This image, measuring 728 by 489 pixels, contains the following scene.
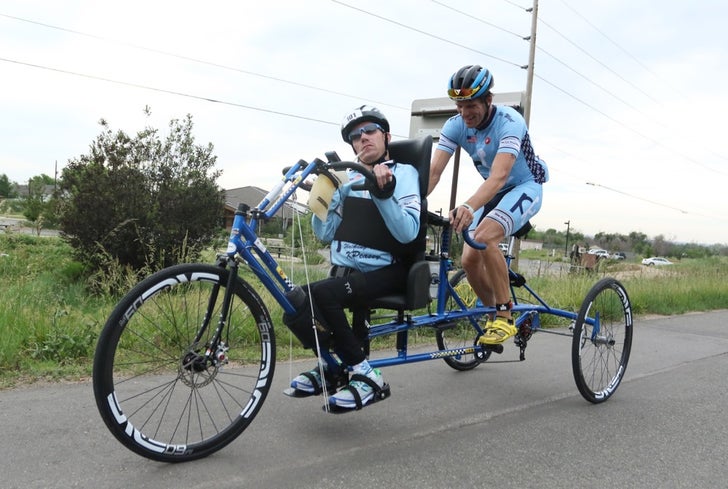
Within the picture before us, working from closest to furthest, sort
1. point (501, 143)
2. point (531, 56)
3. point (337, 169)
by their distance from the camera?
point (337, 169) → point (501, 143) → point (531, 56)

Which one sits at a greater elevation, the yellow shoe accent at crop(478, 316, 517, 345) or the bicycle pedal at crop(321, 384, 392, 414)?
the yellow shoe accent at crop(478, 316, 517, 345)

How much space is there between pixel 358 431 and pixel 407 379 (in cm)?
114

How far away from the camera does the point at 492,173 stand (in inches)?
138

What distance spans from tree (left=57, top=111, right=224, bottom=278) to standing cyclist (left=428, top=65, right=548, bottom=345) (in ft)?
26.2

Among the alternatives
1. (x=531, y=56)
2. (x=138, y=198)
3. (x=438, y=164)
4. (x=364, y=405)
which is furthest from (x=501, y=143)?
(x=531, y=56)

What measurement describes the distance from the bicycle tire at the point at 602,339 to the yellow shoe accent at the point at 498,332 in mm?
561

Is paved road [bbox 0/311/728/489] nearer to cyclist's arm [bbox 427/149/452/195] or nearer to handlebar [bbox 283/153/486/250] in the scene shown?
handlebar [bbox 283/153/486/250]

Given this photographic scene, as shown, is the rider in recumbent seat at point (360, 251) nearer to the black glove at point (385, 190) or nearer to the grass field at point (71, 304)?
the black glove at point (385, 190)

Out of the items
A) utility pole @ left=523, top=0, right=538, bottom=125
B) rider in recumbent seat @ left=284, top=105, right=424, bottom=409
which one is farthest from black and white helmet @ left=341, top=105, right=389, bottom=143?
utility pole @ left=523, top=0, right=538, bottom=125

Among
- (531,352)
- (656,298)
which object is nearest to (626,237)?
(656,298)

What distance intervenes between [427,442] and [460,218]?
1.28 m

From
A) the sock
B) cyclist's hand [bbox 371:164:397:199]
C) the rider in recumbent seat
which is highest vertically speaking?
cyclist's hand [bbox 371:164:397:199]

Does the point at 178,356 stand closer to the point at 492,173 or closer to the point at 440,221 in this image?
the point at 440,221

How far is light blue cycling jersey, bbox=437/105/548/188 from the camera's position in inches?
142
